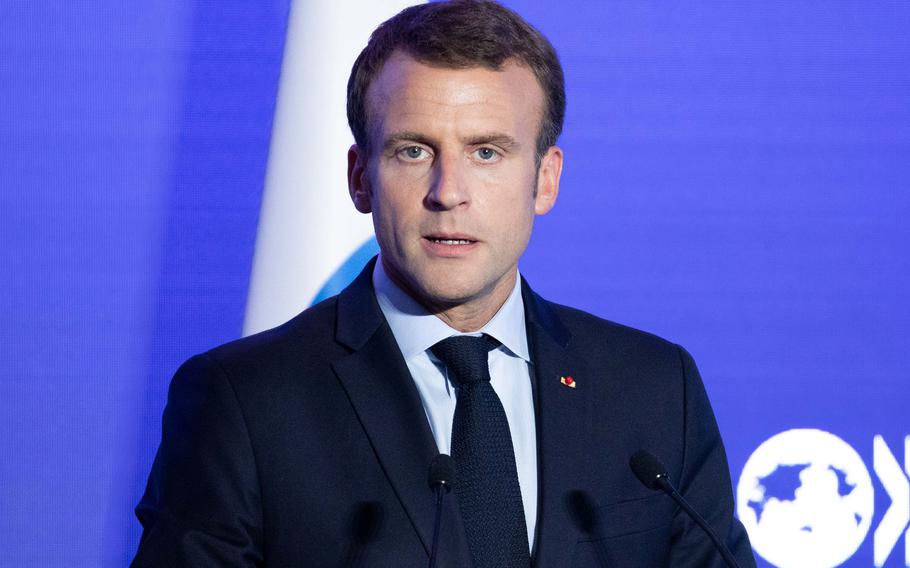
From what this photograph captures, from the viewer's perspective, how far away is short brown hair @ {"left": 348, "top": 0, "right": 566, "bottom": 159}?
1824 millimetres

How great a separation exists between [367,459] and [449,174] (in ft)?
1.51

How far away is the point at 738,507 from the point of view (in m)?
2.58

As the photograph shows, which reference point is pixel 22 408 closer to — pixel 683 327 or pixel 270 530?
pixel 270 530

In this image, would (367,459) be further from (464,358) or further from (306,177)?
(306,177)

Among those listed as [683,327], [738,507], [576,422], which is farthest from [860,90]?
[576,422]

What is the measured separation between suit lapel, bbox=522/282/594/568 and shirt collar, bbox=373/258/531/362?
0.14ft

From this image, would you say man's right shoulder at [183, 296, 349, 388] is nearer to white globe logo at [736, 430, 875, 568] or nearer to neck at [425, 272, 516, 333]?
neck at [425, 272, 516, 333]

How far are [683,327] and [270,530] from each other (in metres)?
1.29

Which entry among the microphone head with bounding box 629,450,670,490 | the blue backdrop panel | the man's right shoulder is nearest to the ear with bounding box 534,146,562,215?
the man's right shoulder

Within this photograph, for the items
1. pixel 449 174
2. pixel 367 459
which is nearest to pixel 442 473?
pixel 367 459

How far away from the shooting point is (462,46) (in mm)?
1822

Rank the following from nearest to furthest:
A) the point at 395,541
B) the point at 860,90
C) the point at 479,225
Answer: the point at 395,541 < the point at 479,225 < the point at 860,90

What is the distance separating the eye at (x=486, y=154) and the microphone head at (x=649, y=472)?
54 centimetres

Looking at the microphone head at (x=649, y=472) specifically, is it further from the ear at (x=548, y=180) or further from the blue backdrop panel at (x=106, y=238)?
the blue backdrop panel at (x=106, y=238)
